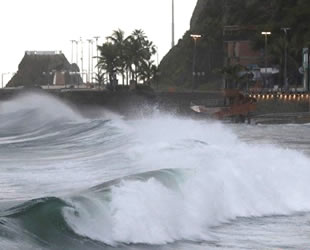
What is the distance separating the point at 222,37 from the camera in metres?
161

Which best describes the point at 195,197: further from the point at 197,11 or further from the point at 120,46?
the point at 197,11

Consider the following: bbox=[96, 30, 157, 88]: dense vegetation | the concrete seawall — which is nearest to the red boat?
the concrete seawall

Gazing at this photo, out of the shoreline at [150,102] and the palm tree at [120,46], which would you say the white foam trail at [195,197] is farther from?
the palm tree at [120,46]

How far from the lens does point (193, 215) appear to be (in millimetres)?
16031

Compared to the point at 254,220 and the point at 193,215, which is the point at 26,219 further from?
the point at 254,220

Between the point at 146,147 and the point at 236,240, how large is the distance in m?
15.1

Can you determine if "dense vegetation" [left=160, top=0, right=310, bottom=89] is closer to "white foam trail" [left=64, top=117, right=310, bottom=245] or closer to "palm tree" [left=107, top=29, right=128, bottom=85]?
"palm tree" [left=107, top=29, right=128, bottom=85]

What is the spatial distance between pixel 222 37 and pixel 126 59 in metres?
24.2

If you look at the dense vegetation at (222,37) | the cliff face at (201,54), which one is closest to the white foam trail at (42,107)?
the dense vegetation at (222,37)

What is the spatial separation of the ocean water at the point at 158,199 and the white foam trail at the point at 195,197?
0.02 meters

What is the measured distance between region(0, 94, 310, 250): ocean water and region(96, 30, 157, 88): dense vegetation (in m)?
112

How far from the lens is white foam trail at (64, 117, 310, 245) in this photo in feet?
46.2

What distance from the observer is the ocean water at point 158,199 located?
1382 cm

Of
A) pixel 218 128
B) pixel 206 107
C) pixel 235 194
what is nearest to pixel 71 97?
pixel 206 107
